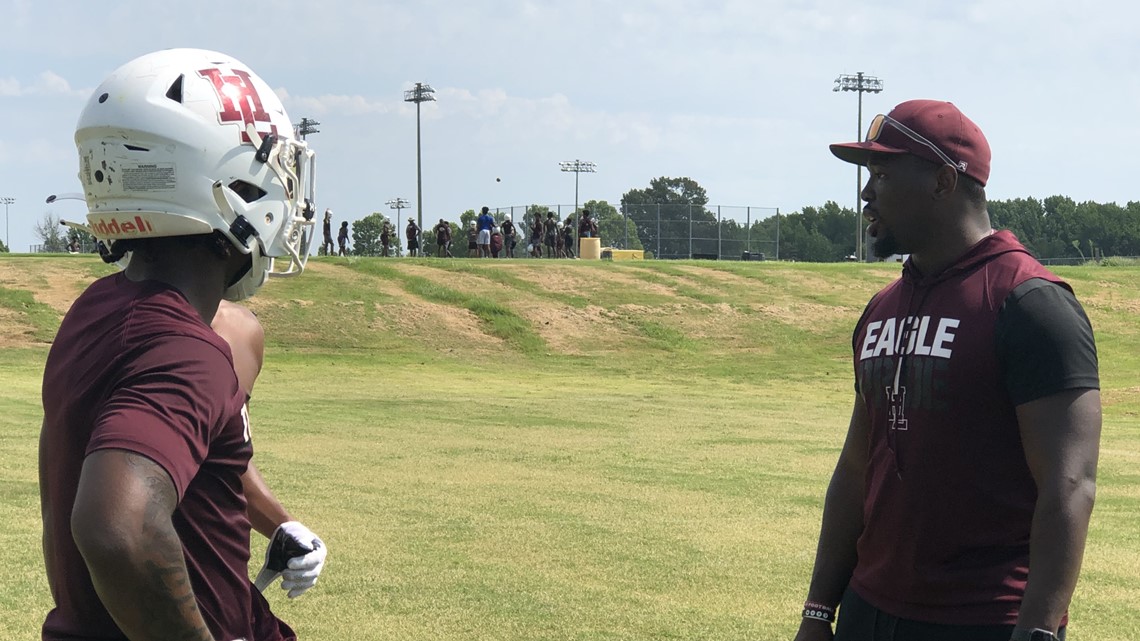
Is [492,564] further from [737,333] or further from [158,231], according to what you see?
[737,333]

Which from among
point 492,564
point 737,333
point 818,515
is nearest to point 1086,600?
point 818,515

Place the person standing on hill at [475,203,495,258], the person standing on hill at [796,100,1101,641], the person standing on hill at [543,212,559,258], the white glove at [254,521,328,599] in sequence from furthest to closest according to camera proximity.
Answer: the person standing on hill at [543,212,559,258] < the person standing on hill at [475,203,495,258] < the person standing on hill at [796,100,1101,641] < the white glove at [254,521,328,599]

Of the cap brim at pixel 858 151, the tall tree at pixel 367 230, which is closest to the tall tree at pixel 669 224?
the cap brim at pixel 858 151

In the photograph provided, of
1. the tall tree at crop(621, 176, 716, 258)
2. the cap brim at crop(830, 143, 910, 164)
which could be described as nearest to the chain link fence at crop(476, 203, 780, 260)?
the tall tree at crop(621, 176, 716, 258)

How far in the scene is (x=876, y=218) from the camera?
152 inches

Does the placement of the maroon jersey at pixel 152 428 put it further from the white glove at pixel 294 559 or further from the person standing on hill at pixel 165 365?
the white glove at pixel 294 559

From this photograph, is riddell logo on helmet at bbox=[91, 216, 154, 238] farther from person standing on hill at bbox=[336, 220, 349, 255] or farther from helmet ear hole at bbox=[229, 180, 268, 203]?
person standing on hill at bbox=[336, 220, 349, 255]

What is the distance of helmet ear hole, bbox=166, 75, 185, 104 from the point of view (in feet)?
8.66

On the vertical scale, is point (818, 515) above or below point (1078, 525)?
below

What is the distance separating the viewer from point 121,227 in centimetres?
263

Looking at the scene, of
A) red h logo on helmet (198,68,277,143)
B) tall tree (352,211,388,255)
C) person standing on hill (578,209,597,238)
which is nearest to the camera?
red h logo on helmet (198,68,277,143)

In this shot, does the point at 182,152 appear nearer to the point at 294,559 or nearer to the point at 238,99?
the point at 238,99

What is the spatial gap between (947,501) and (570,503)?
22.8ft

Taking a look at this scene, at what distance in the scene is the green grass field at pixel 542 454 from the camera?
7.14 m
